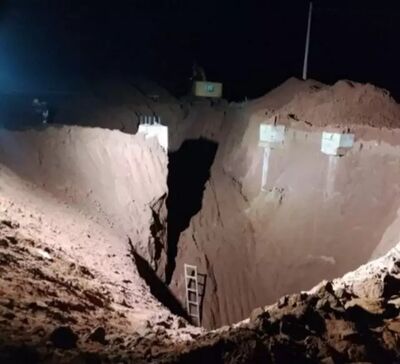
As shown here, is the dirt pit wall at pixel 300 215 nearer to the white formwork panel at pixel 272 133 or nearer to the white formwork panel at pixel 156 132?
the white formwork panel at pixel 272 133

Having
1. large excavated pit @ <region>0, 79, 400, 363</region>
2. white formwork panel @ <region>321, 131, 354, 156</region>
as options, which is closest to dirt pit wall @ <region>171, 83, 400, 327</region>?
large excavated pit @ <region>0, 79, 400, 363</region>

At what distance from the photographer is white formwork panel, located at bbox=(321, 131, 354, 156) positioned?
12688 millimetres

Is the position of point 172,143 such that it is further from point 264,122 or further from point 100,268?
point 100,268

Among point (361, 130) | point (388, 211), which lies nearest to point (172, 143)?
point (361, 130)

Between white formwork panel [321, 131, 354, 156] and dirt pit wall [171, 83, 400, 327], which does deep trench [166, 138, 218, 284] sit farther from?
white formwork panel [321, 131, 354, 156]

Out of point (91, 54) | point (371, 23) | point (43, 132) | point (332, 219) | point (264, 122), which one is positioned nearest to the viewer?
point (43, 132)

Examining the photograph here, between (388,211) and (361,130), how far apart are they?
227 centimetres

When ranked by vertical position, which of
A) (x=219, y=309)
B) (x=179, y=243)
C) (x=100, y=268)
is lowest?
(x=219, y=309)

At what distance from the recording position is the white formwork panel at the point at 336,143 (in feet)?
41.6

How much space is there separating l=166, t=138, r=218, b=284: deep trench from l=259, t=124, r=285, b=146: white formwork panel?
268 cm

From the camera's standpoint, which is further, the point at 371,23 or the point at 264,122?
the point at 371,23

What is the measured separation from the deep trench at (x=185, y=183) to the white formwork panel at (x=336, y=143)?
13.7 ft

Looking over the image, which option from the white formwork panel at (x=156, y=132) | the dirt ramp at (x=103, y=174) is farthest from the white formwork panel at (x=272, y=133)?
the dirt ramp at (x=103, y=174)

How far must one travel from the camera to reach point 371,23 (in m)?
28.7
